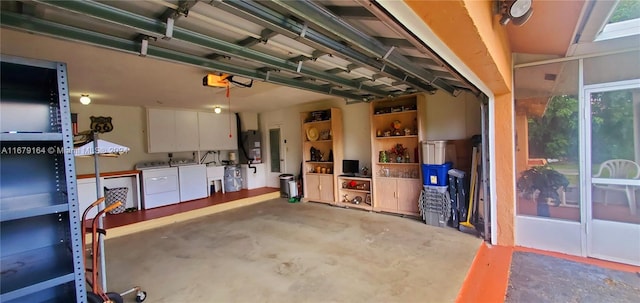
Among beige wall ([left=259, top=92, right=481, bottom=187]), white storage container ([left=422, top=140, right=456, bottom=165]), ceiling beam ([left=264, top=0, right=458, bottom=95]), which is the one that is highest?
ceiling beam ([left=264, top=0, right=458, bottom=95])

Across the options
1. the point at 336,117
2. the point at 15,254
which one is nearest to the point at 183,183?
the point at 336,117

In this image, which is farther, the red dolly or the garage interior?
the garage interior

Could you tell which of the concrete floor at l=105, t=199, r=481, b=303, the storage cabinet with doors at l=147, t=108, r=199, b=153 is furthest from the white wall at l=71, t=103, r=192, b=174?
the concrete floor at l=105, t=199, r=481, b=303

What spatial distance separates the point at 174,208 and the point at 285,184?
8.20 feet

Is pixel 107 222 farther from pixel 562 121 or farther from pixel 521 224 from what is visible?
pixel 562 121

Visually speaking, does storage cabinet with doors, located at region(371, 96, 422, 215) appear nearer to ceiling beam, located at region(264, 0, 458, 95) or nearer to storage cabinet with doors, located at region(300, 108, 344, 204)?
storage cabinet with doors, located at region(300, 108, 344, 204)

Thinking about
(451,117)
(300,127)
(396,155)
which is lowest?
(396,155)

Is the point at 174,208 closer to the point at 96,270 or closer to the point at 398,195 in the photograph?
the point at 96,270

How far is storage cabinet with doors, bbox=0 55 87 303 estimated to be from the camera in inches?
46.8

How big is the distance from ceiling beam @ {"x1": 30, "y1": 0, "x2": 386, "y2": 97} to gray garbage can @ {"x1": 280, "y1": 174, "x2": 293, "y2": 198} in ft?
12.7

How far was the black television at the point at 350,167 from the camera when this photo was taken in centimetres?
575

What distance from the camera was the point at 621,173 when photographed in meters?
2.91

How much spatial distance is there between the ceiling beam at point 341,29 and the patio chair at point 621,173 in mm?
2282

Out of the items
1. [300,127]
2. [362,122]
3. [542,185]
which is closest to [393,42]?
[542,185]
